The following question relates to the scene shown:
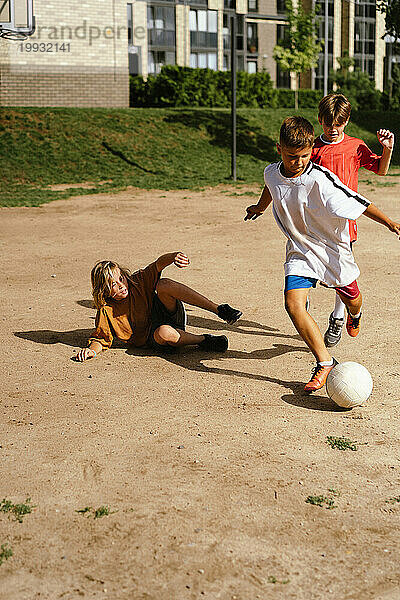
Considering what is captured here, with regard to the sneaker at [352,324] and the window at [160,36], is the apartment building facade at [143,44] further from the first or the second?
the sneaker at [352,324]

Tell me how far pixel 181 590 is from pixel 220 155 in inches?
801

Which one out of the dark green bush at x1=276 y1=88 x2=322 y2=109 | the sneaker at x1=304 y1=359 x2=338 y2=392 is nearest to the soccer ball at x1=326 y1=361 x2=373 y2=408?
the sneaker at x1=304 y1=359 x2=338 y2=392

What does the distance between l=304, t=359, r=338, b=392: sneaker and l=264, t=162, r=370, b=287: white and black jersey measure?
1.84ft

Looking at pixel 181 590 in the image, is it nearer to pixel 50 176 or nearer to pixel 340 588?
pixel 340 588

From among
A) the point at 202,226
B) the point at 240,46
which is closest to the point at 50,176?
the point at 202,226

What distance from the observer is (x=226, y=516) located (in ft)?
11.3

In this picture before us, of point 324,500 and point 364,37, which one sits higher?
point 364,37

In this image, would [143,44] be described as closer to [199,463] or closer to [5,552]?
[199,463]

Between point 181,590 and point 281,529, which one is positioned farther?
point 281,529

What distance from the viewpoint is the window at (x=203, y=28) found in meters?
48.1

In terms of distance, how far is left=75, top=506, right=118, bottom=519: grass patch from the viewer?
136 inches

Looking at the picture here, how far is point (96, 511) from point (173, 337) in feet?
7.78

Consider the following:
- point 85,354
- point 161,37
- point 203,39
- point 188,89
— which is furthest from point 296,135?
point 203,39

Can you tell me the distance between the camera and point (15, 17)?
14891mm
